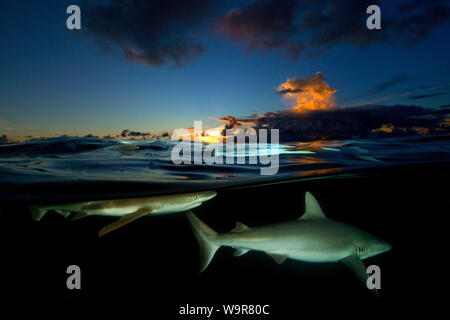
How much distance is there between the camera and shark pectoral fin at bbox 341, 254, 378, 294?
404 centimetres

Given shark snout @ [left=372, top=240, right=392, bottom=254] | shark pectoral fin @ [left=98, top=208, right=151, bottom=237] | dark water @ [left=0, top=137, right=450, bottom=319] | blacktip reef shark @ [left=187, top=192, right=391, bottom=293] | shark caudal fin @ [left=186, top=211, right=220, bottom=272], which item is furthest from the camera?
dark water @ [left=0, top=137, right=450, bottom=319]

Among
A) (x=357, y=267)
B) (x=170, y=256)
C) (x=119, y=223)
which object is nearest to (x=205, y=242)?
(x=119, y=223)

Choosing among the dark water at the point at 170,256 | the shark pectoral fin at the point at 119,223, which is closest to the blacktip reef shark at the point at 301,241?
the shark pectoral fin at the point at 119,223

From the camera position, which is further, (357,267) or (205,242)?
(205,242)

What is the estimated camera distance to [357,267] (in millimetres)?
4164

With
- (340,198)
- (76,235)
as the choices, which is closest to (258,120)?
(340,198)

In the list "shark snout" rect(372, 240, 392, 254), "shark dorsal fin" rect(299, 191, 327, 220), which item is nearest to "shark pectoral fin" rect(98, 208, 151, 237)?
"shark dorsal fin" rect(299, 191, 327, 220)

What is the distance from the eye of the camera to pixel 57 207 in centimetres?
666

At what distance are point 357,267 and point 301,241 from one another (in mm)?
1282

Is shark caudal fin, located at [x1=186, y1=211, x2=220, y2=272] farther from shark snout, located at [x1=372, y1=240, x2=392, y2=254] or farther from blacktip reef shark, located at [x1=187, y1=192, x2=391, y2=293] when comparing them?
shark snout, located at [x1=372, y1=240, x2=392, y2=254]

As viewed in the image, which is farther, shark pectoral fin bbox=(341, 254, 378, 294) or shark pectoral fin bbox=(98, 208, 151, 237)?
shark pectoral fin bbox=(341, 254, 378, 294)

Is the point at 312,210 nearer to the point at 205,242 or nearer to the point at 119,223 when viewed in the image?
the point at 205,242

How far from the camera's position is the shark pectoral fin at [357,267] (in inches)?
159

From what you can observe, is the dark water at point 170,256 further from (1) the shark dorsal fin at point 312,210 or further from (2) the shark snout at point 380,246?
(1) the shark dorsal fin at point 312,210
